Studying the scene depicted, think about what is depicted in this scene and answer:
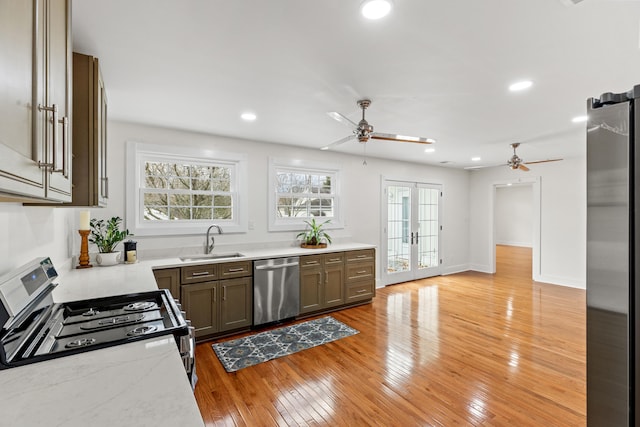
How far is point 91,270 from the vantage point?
2691 mm

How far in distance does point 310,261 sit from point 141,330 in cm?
287

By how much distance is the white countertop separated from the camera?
2.40 feet

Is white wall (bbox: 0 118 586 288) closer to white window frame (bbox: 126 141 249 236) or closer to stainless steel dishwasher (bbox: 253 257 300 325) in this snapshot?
white window frame (bbox: 126 141 249 236)

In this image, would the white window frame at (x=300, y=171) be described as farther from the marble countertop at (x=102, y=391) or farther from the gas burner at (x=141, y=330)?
the marble countertop at (x=102, y=391)

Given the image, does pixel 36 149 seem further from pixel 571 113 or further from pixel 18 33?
pixel 571 113

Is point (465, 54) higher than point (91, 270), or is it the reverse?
point (465, 54)

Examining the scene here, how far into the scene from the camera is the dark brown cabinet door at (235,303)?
11.0 feet

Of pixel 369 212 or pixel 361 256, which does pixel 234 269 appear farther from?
pixel 369 212

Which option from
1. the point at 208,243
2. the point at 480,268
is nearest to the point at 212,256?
the point at 208,243

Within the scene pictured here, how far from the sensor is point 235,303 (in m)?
3.45

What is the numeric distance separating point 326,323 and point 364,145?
102 inches

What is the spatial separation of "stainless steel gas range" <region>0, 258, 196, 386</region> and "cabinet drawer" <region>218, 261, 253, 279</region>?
5.32ft

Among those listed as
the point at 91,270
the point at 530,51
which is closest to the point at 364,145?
the point at 530,51

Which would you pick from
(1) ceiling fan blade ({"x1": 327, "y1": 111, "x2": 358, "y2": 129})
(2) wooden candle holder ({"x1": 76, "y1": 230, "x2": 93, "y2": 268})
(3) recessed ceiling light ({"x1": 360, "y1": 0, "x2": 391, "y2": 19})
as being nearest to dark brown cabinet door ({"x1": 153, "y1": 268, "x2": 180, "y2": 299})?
(2) wooden candle holder ({"x1": 76, "y1": 230, "x2": 93, "y2": 268})
